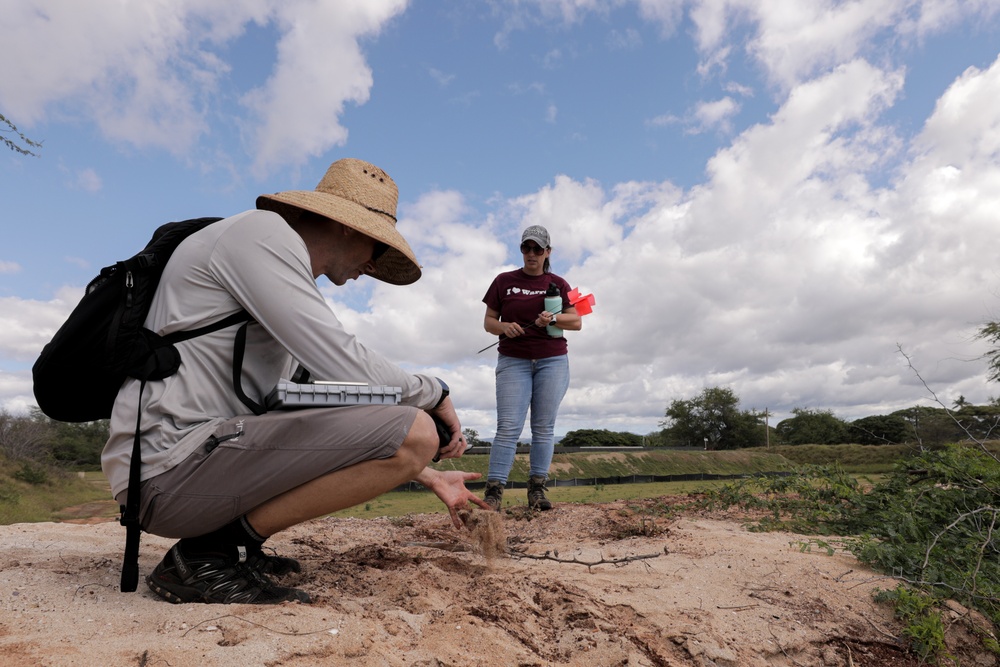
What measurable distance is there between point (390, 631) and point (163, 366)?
131cm

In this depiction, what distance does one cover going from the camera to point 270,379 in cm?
274

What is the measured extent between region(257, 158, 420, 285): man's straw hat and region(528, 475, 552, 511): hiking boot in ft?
9.62

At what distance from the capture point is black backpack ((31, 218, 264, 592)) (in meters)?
2.29

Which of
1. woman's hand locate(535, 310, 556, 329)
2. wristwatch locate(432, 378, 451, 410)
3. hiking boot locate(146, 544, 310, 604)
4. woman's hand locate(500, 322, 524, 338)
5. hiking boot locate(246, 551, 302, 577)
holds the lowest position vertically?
hiking boot locate(246, 551, 302, 577)

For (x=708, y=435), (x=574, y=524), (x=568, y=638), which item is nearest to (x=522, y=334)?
(x=574, y=524)

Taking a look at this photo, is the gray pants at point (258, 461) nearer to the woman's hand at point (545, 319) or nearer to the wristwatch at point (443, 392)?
the wristwatch at point (443, 392)

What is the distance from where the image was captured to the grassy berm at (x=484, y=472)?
5922 mm

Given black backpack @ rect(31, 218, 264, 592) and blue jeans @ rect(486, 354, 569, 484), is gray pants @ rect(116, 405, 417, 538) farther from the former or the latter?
blue jeans @ rect(486, 354, 569, 484)

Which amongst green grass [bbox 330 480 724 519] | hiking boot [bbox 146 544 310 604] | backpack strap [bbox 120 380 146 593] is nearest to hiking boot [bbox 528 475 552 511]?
green grass [bbox 330 480 724 519]

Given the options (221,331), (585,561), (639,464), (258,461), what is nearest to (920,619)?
(585,561)

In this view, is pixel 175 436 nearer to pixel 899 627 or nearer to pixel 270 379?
pixel 270 379

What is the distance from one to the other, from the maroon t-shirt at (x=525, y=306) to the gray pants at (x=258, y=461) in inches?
123

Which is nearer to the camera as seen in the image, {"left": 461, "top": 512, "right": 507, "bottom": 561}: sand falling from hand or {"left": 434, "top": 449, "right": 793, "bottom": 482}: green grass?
{"left": 461, "top": 512, "right": 507, "bottom": 561}: sand falling from hand

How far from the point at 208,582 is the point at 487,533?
1591mm
